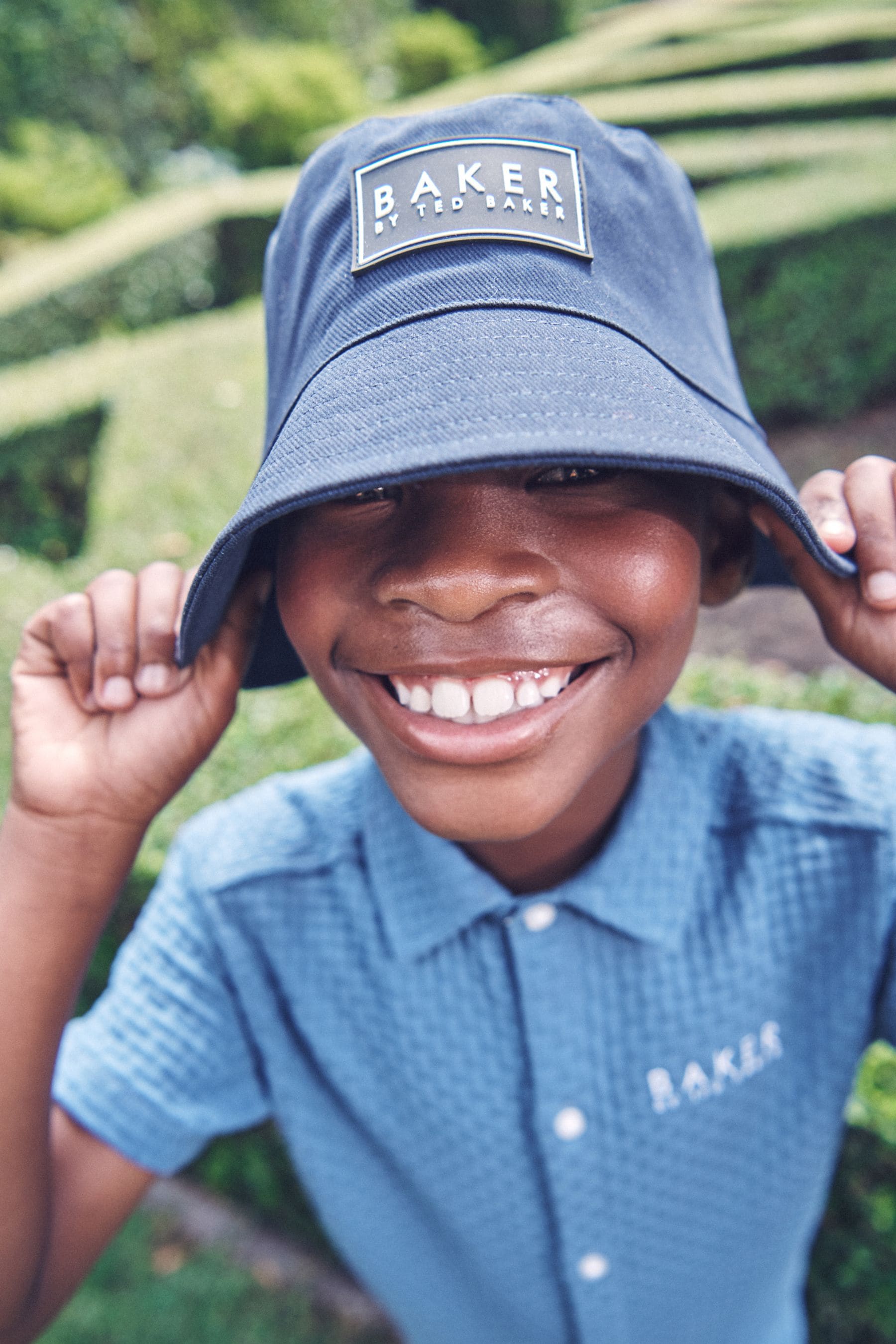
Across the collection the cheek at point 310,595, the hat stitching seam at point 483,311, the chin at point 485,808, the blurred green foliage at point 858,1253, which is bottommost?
the blurred green foliage at point 858,1253

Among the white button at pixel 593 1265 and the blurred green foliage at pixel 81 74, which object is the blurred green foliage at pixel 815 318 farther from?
the blurred green foliage at pixel 81 74

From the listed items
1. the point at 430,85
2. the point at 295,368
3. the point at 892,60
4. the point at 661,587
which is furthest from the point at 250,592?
the point at 430,85

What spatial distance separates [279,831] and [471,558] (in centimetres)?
72

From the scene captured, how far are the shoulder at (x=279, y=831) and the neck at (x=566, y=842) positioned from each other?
0.71ft

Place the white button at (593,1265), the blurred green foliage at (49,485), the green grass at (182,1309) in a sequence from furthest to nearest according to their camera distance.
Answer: the blurred green foliage at (49,485) → the green grass at (182,1309) → the white button at (593,1265)

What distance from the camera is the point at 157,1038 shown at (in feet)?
4.84

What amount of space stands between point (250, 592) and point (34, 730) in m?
0.38

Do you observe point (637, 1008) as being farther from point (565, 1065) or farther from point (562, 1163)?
point (562, 1163)

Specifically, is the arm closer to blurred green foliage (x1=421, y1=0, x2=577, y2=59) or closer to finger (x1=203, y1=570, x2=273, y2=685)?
finger (x1=203, y1=570, x2=273, y2=685)

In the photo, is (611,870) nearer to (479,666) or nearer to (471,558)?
(479,666)

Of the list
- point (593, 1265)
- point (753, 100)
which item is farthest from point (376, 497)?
point (753, 100)

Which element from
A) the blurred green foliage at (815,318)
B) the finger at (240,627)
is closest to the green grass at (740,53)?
the blurred green foliage at (815,318)

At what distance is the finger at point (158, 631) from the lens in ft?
4.50

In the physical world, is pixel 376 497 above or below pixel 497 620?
above
